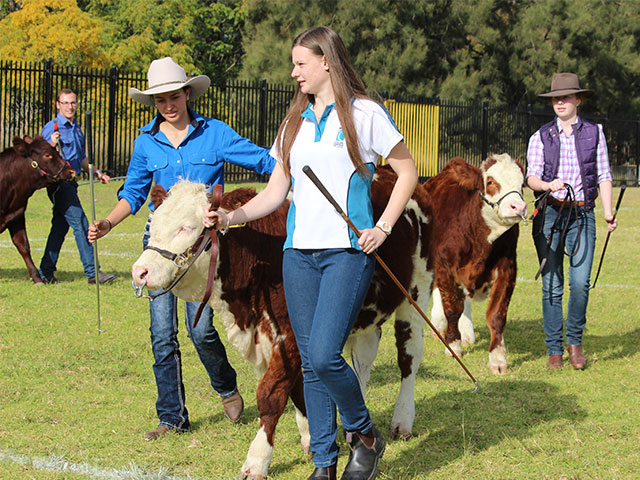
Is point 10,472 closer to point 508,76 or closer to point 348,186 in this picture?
point 348,186

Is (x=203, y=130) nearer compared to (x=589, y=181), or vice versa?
(x=203, y=130)

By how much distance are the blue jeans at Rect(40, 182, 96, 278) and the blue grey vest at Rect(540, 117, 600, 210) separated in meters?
6.13

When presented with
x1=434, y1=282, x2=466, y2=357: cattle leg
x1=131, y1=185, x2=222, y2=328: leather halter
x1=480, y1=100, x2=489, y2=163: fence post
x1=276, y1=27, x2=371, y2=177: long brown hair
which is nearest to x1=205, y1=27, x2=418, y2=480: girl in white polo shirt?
x1=276, y1=27, x2=371, y2=177: long brown hair

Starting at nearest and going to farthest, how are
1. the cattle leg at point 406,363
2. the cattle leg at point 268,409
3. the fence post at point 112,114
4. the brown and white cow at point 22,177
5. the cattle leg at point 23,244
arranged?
the cattle leg at point 268,409
the cattle leg at point 406,363
the cattle leg at point 23,244
the brown and white cow at point 22,177
the fence post at point 112,114

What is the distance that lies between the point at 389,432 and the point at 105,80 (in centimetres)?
1818

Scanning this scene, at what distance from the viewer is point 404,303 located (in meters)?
5.48

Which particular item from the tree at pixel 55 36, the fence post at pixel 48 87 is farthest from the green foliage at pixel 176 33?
the fence post at pixel 48 87

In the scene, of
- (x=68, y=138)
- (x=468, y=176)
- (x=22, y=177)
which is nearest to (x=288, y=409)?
(x=468, y=176)

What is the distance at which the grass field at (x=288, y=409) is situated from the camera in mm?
4715

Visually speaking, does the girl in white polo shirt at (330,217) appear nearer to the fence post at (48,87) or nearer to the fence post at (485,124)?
the fence post at (48,87)

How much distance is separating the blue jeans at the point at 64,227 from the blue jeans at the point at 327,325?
7.32 meters

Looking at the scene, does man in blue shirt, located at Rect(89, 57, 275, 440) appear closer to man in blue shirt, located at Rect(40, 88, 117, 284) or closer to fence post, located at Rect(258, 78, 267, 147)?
man in blue shirt, located at Rect(40, 88, 117, 284)

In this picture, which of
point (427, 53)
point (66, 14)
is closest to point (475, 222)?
point (66, 14)

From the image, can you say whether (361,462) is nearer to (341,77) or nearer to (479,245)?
(341,77)
